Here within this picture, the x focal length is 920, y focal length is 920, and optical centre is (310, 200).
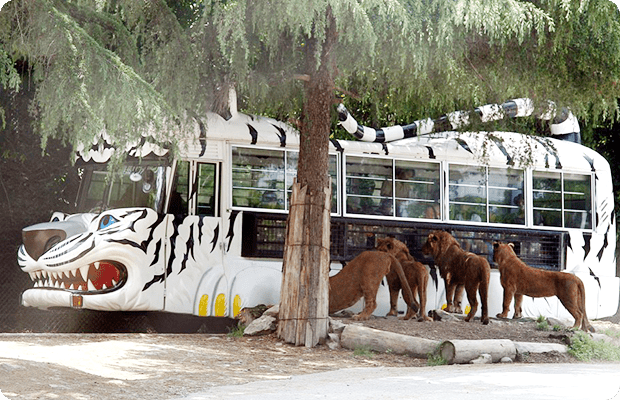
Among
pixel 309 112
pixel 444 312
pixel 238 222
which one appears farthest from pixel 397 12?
pixel 444 312

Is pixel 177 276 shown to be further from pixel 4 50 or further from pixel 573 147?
pixel 573 147

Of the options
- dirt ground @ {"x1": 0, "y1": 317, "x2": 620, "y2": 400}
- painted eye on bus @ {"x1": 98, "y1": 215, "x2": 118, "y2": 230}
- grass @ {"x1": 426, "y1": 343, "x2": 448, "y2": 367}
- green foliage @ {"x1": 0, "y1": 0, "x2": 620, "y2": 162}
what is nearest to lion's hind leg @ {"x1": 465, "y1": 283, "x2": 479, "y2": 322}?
dirt ground @ {"x1": 0, "y1": 317, "x2": 620, "y2": 400}

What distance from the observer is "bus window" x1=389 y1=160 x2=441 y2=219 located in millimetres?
13359

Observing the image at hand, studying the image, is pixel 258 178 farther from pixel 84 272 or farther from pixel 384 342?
pixel 384 342

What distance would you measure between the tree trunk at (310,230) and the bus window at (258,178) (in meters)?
1.13

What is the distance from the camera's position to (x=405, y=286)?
484 inches

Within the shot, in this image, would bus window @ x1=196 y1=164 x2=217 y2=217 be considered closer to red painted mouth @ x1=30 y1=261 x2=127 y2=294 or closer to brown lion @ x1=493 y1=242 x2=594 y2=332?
red painted mouth @ x1=30 y1=261 x2=127 y2=294

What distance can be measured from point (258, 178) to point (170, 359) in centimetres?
351

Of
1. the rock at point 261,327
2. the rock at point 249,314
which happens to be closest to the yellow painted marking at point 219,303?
the rock at point 249,314

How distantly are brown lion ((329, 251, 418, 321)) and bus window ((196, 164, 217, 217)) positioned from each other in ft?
6.14

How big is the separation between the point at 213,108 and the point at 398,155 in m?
2.98

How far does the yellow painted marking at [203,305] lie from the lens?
11953 mm

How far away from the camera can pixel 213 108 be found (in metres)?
12.0

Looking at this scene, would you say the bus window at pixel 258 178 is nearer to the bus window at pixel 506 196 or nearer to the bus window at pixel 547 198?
the bus window at pixel 506 196
